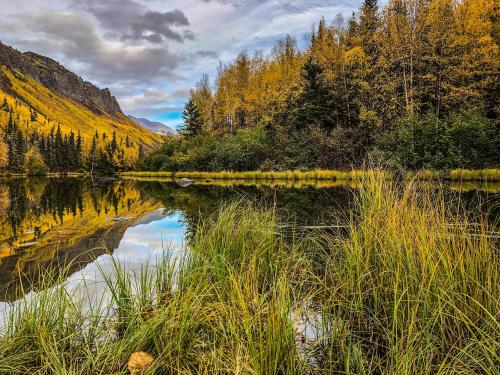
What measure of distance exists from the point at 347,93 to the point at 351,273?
30.8 m

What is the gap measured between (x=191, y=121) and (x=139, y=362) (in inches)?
1922

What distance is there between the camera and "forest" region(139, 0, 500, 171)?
882 inches

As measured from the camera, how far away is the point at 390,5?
1113 inches

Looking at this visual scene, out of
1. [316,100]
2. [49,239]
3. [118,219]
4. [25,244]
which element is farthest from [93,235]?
[316,100]

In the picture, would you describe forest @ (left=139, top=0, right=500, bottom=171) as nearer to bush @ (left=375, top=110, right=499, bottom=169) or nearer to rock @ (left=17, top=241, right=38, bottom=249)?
bush @ (left=375, top=110, right=499, bottom=169)

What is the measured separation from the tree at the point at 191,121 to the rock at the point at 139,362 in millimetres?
47407

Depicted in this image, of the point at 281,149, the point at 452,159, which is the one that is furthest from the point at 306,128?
the point at 452,159

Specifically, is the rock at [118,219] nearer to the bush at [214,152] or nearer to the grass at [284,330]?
the grass at [284,330]

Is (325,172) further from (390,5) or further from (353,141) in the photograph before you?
(390,5)

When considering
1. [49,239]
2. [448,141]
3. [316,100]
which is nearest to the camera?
[49,239]

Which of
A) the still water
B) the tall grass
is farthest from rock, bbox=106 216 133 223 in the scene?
the tall grass

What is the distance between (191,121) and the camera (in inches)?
1943

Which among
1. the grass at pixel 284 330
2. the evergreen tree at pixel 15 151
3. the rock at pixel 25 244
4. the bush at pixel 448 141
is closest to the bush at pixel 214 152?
the bush at pixel 448 141

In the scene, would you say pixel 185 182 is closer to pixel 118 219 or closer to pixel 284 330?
pixel 118 219
